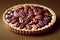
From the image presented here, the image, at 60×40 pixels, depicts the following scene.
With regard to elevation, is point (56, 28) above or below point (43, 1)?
below

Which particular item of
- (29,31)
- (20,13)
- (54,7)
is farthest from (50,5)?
(29,31)

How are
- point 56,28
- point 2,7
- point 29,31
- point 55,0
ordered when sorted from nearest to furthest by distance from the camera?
point 29,31, point 56,28, point 2,7, point 55,0

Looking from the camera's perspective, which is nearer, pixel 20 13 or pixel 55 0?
Result: pixel 20 13

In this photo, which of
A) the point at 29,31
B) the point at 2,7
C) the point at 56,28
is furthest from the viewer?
the point at 2,7

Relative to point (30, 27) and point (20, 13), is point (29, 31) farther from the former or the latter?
point (20, 13)
